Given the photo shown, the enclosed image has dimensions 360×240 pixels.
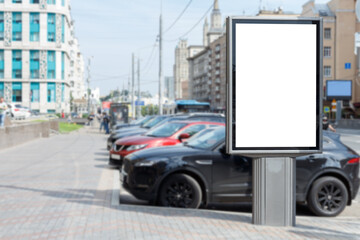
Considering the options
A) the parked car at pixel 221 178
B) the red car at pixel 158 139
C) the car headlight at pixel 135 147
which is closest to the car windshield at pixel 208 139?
the parked car at pixel 221 178

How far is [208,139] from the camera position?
8.45 metres

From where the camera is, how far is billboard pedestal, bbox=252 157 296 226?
19.6ft

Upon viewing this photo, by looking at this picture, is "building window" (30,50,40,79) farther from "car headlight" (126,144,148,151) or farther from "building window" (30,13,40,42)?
"car headlight" (126,144,148,151)

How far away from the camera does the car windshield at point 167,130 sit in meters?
12.9

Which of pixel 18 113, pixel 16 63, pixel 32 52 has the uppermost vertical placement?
pixel 32 52

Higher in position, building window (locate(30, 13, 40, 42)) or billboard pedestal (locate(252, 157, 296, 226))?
building window (locate(30, 13, 40, 42))

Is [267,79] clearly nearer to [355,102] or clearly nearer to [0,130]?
[0,130]

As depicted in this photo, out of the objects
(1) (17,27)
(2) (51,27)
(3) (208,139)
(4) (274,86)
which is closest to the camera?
(4) (274,86)

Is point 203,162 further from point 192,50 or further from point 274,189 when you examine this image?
point 192,50

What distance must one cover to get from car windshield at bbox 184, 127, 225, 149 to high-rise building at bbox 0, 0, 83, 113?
66919 mm

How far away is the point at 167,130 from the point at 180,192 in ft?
18.4

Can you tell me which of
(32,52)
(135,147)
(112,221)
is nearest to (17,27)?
(32,52)

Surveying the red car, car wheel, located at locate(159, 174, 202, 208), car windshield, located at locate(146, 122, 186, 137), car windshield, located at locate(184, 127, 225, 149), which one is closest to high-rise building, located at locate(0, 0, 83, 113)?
car windshield, located at locate(146, 122, 186, 137)

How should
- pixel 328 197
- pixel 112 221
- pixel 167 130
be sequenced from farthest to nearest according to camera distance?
pixel 167 130 → pixel 328 197 → pixel 112 221
